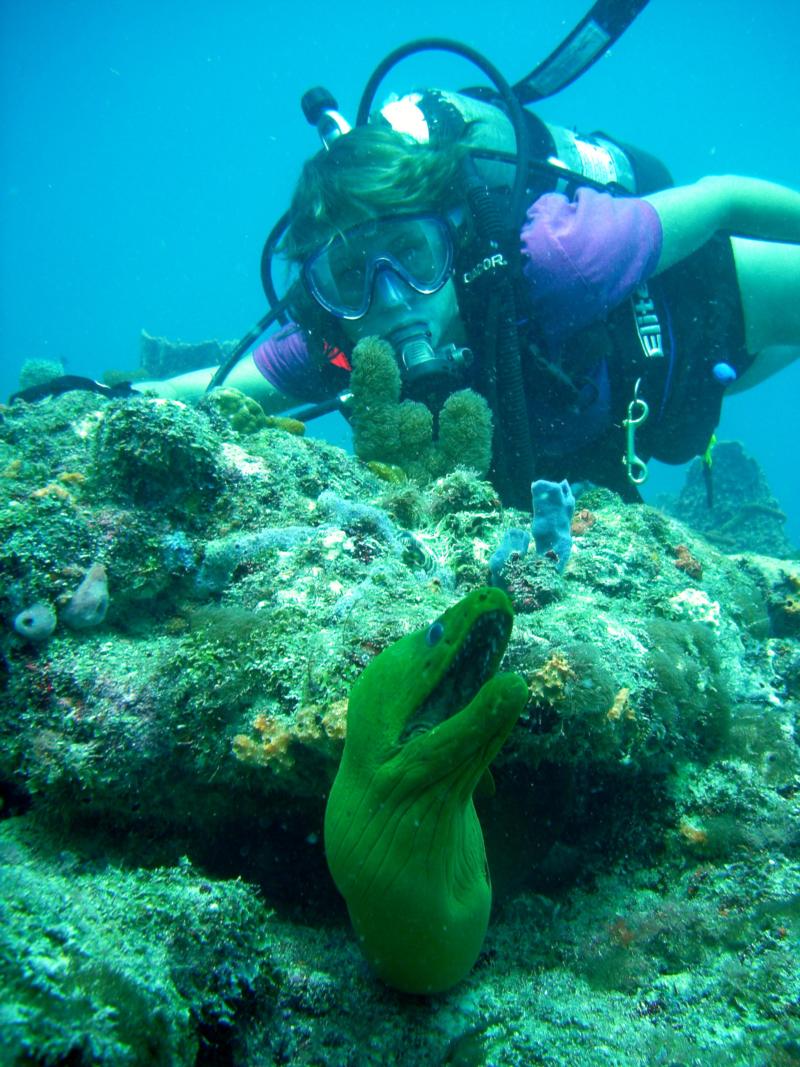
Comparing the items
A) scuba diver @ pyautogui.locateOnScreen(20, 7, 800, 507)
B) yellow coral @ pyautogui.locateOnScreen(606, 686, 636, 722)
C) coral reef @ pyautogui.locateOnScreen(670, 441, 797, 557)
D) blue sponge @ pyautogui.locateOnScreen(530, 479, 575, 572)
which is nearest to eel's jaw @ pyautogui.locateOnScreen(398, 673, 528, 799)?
yellow coral @ pyautogui.locateOnScreen(606, 686, 636, 722)

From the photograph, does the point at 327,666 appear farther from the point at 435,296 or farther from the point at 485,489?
the point at 435,296

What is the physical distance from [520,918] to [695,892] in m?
0.69

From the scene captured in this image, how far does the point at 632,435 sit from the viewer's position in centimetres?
462

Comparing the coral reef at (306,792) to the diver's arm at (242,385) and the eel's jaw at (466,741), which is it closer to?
the eel's jaw at (466,741)

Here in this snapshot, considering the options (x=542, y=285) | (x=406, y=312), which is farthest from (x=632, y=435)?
(x=406, y=312)

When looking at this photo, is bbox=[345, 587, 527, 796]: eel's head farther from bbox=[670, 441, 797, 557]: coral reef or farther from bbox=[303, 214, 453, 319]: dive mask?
bbox=[670, 441, 797, 557]: coral reef

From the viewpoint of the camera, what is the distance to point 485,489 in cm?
336

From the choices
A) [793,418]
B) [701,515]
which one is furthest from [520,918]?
[793,418]

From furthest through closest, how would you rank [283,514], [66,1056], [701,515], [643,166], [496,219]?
[701,515] → [643,166] → [496,219] → [283,514] → [66,1056]

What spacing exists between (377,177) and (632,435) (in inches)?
119

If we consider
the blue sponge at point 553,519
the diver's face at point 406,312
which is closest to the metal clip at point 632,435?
the diver's face at point 406,312

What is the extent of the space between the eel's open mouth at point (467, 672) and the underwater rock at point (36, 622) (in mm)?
1637

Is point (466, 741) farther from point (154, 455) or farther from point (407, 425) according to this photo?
point (407, 425)

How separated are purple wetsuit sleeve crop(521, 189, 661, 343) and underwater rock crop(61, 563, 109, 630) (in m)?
3.73
